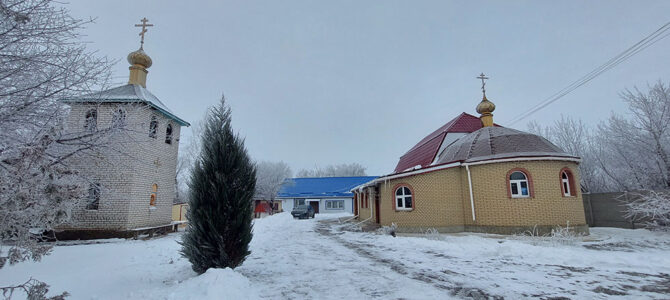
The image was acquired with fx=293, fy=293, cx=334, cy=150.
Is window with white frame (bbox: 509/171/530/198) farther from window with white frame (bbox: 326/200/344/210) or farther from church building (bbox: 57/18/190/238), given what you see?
window with white frame (bbox: 326/200/344/210)

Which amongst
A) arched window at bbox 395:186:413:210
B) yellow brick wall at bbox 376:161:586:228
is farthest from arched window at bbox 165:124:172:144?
arched window at bbox 395:186:413:210

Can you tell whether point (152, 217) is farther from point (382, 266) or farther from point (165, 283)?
point (382, 266)

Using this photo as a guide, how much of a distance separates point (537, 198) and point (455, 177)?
126 inches

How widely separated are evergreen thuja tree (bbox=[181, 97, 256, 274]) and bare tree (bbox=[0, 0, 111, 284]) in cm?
237

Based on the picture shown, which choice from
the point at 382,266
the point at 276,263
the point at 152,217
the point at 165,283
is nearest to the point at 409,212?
the point at 382,266

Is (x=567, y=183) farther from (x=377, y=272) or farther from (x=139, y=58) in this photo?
(x=139, y=58)

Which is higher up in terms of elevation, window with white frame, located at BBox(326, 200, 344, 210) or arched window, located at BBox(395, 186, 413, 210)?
arched window, located at BBox(395, 186, 413, 210)

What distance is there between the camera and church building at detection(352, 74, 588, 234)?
11672mm

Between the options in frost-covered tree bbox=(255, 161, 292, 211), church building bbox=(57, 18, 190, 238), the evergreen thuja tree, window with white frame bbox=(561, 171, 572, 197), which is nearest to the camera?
the evergreen thuja tree

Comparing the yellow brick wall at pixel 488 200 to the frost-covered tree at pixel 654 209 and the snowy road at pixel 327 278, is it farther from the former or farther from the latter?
the snowy road at pixel 327 278

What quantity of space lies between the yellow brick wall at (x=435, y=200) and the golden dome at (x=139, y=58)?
13.7 meters

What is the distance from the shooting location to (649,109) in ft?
46.1

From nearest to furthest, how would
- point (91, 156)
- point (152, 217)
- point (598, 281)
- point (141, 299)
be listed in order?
1. point (91, 156)
2. point (141, 299)
3. point (598, 281)
4. point (152, 217)

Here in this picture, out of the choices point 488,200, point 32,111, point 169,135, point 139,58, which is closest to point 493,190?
point 488,200
